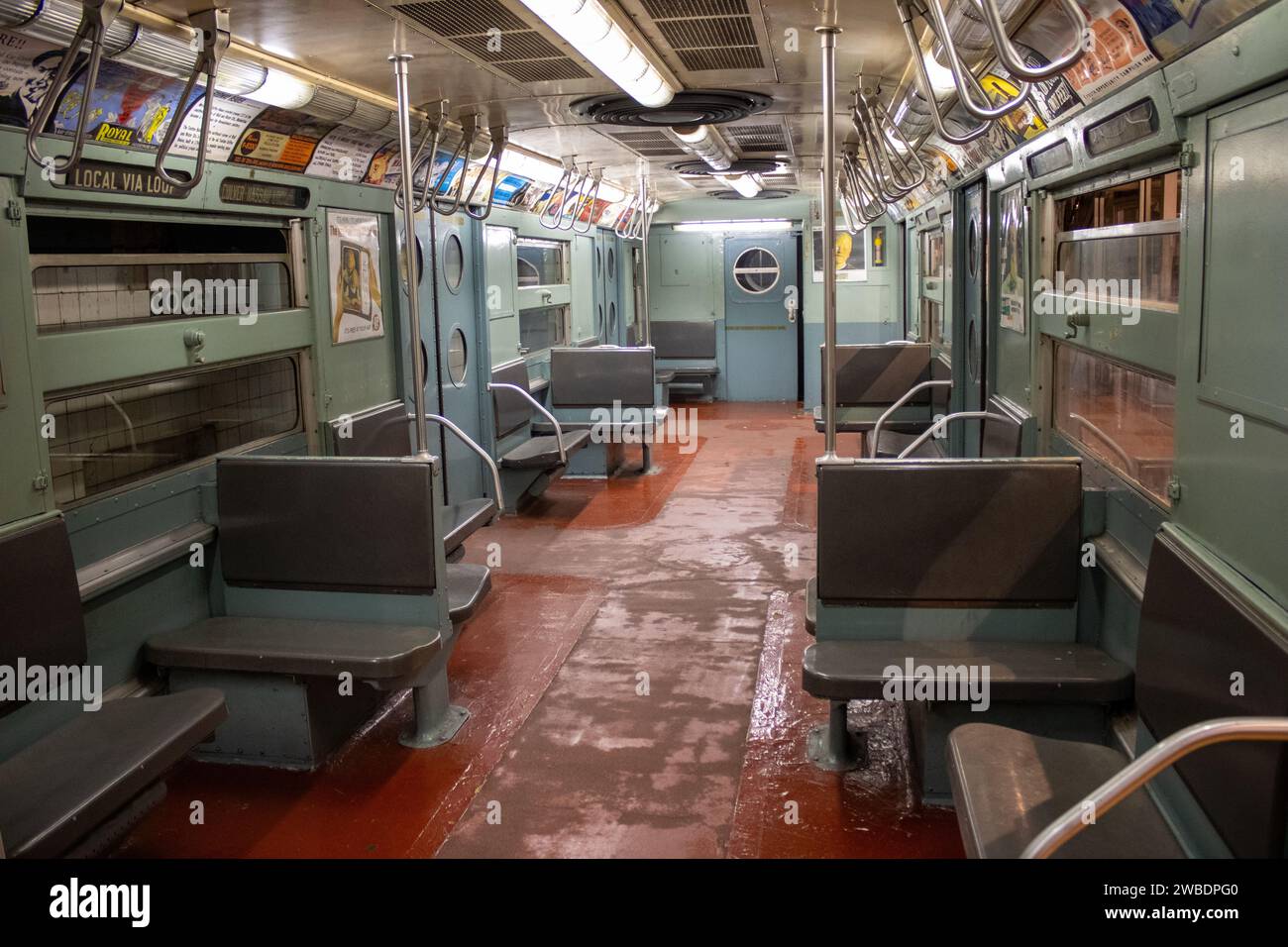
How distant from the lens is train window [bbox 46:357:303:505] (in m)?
3.86

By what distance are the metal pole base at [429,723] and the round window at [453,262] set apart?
12.5ft

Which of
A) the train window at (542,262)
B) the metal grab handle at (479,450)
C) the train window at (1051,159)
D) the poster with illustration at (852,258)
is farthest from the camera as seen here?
the poster with illustration at (852,258)

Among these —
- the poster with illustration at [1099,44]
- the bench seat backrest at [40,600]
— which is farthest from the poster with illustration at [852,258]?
the bench seat backrest at [40,600]

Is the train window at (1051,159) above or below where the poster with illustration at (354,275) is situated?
above

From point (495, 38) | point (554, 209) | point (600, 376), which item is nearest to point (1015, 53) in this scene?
point (495, 38)

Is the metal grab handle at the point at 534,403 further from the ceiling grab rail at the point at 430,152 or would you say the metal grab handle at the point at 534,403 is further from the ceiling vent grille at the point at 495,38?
the ceiling vent grille at the point at 495,38

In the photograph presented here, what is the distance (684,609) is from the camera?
19.7 ft

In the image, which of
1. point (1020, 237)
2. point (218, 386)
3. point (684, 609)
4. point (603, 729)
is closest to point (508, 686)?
point (603, 729)

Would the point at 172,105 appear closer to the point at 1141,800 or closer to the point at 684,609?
the point at 684,609

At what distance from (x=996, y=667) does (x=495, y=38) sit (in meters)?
2.76

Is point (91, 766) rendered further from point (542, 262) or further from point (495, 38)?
point (542, 262)

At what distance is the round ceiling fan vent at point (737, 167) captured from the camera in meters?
8.85

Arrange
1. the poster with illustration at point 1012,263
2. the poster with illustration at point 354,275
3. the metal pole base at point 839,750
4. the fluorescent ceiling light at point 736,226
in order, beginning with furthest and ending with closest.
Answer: the fluorescent ceiling light at point 736,226 < the poster with illustration at point 354,275 < the poster with illustration at point 1012,263 < the metal pole base at point 839,750

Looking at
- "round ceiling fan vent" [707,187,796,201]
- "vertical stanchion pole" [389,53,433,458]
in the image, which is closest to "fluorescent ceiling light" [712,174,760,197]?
"round ceiling fan vent" [707,187,796,201]
